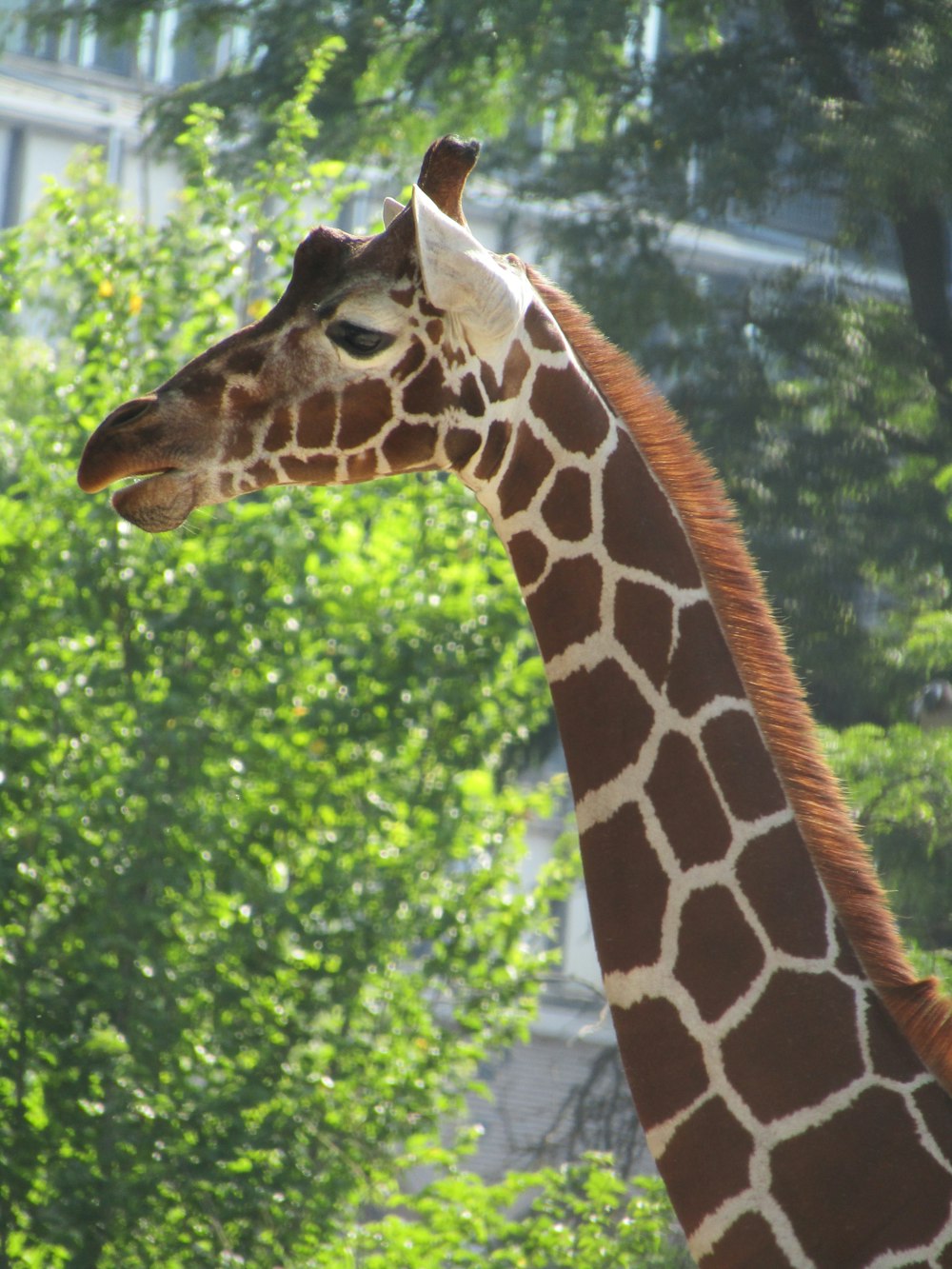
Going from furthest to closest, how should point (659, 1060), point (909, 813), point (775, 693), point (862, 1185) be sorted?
point (909, 813) < point (775, 693) < point (659, 1060) < point (862, 1185)

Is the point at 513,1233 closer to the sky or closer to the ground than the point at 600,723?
closer to the ground

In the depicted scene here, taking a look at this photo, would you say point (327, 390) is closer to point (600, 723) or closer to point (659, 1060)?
point (600, 723)

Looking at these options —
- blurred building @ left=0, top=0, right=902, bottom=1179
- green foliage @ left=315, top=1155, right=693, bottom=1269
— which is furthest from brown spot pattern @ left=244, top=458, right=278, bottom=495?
blurred building @ left=0, top=0, right=902, bottom=1179

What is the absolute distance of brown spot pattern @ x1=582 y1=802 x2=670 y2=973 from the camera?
2.09m

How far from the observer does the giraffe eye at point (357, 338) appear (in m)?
2.25

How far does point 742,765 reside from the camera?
2.12m

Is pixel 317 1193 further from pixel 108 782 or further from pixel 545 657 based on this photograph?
pixel 545 657

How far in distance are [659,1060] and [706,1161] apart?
148 mm

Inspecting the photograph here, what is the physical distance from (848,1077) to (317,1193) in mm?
2817

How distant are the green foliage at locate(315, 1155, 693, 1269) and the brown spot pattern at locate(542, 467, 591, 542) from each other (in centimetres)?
278

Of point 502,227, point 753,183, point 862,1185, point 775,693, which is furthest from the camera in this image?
point 502,227

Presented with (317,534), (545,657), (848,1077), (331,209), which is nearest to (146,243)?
(331,209)

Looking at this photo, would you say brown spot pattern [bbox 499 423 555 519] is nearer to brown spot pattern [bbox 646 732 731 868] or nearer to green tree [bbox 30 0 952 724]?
brown spot pattern [bbox 646 732 731 868]

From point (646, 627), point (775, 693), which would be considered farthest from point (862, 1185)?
point (646, 627)
